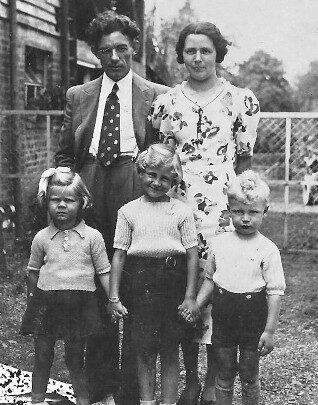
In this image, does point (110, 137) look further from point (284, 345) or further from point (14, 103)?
point (14, 103)

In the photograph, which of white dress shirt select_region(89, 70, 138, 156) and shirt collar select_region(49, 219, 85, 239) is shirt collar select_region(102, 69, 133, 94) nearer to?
white dress shirt select_region(89, 70, 138, 156)

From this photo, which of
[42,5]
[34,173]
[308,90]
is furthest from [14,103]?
[308,90]

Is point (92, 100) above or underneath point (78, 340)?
above

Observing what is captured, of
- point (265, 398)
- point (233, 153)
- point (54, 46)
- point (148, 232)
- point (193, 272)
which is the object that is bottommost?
point (265, 398)

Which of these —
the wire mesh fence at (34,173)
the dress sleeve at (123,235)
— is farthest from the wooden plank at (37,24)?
the dress sleeve at (123,235)

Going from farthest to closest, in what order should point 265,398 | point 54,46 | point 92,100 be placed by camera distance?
1. point 54,46
2. point 265,398
3. point 92,100

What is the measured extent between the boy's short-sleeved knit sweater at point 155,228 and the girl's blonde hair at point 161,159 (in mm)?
156

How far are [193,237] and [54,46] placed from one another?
7655mm

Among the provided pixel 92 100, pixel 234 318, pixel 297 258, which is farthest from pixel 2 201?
pixel 234 318

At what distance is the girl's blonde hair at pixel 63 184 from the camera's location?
123 inches

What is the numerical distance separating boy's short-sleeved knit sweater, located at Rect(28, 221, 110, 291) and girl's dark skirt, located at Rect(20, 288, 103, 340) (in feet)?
0.14

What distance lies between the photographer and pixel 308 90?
23.7 meters

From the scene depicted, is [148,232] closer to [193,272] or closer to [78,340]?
[193,272]

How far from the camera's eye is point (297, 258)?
8047mm
